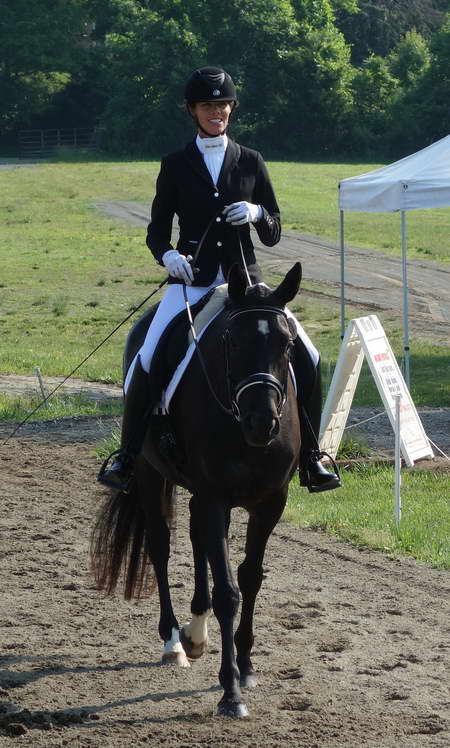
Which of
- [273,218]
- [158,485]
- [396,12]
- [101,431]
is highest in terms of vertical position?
[396,12]

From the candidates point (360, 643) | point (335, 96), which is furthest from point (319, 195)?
point (360, 643)

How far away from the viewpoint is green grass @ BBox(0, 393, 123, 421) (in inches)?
543

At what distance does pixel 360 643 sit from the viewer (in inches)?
251

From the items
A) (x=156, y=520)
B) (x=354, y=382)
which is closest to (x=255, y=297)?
(x=156, y=520)

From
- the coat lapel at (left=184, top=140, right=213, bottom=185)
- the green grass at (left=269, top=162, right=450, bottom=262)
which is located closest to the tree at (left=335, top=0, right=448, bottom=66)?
the green grass at (left=269, top=162, right=450, bottom=262)

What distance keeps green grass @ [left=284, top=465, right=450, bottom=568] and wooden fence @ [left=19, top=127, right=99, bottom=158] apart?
58.1m

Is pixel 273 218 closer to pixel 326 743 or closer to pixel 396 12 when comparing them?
pixel 326 743

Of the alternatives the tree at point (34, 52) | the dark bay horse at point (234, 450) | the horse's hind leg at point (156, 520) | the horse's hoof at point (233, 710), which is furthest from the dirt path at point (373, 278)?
the tree at point (34, 52)

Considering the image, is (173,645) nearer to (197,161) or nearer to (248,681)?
(248,681)

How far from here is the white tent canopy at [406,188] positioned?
12.9m

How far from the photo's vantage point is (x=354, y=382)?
11312 millimetres

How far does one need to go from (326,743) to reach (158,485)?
2.11m

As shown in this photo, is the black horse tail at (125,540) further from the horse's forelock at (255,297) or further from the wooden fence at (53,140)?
the wooden fence at (53,140)

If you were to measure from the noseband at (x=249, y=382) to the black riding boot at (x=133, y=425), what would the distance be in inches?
34.1
